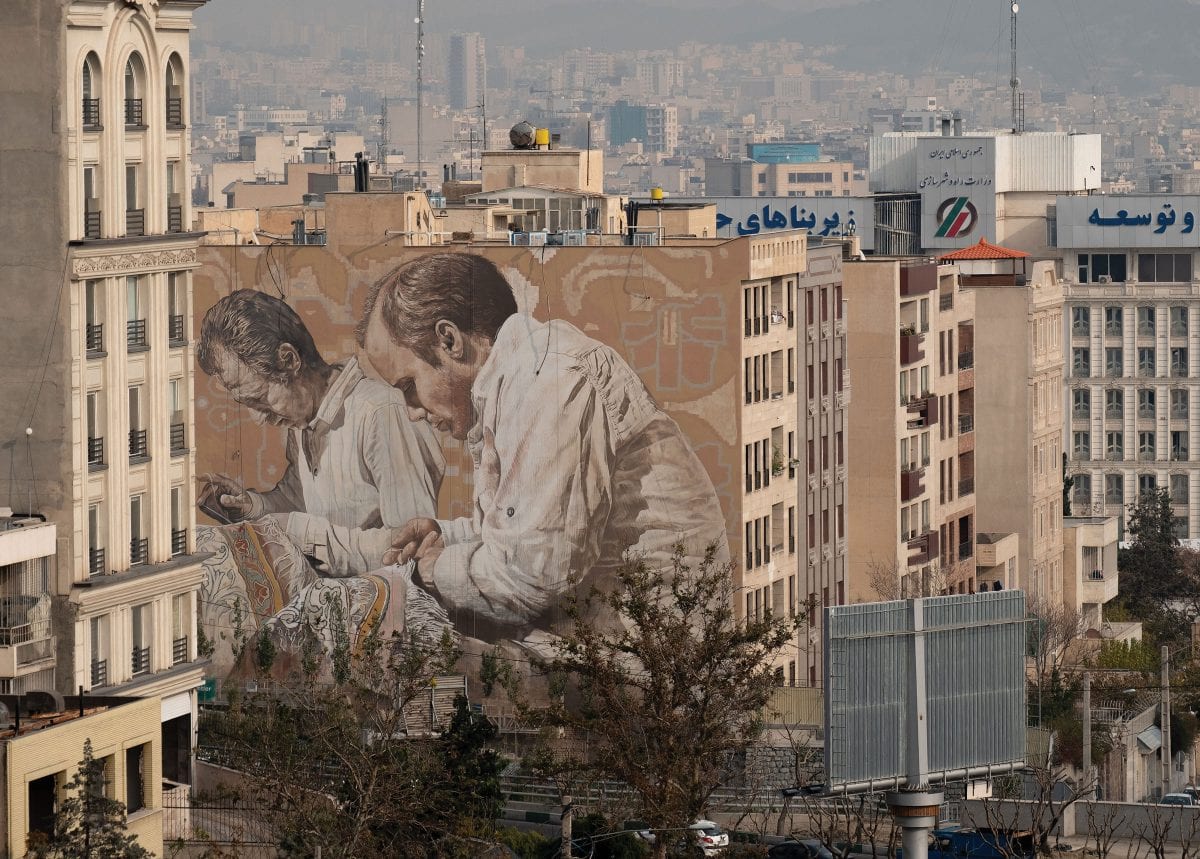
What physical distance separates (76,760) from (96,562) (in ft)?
39.9

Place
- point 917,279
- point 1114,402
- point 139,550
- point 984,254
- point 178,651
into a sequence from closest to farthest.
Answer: point 139,550
point 178,651
point 917,279
point 984,254
point 1114,402

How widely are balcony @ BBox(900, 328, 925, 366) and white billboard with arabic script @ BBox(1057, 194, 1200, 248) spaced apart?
73.6 m

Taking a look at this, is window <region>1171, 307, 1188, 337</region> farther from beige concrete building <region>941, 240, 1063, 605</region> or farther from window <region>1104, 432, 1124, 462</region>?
beige concrete building <region>941, 240, 1063, 605</region>

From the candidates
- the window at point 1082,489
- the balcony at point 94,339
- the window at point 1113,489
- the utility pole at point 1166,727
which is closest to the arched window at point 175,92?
the balcony at point 94,339

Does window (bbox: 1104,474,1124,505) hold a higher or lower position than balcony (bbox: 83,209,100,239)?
lower

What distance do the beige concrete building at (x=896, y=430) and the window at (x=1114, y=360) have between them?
65.5m

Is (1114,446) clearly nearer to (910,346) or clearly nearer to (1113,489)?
(1113,489)

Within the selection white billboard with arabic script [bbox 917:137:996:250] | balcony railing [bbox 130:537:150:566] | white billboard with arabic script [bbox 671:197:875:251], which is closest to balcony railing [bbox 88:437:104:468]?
balcony railing [bbox 130:537:150:566]

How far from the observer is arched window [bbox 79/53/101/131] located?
6469cm

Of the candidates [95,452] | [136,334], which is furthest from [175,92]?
[95,452]

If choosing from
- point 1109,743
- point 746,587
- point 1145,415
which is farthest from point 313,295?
point 1145,415

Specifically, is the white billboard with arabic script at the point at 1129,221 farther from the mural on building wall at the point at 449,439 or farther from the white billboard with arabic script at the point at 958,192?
the mural on building wall at the point at 449,439

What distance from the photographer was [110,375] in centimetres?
6525

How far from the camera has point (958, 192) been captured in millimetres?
188375
